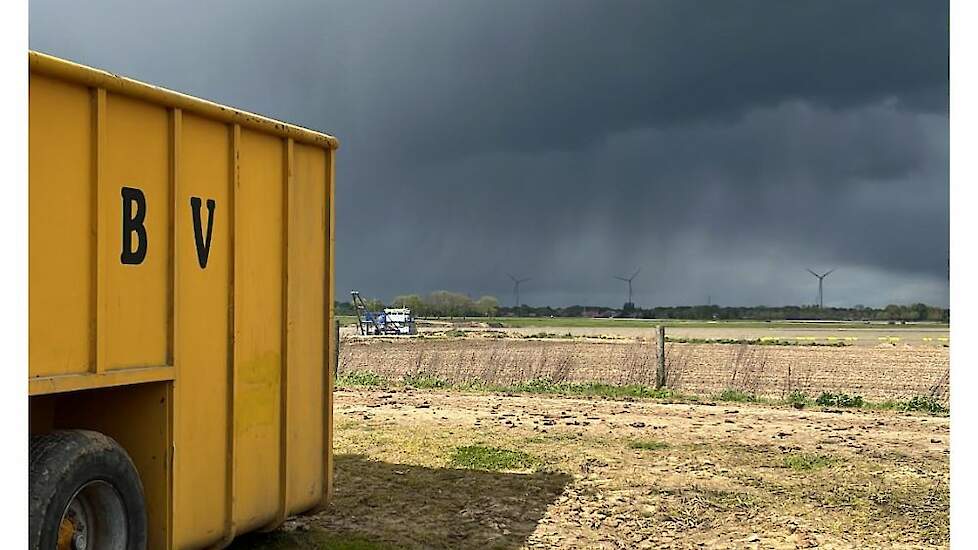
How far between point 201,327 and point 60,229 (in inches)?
57.1

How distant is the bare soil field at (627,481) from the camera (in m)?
8.42

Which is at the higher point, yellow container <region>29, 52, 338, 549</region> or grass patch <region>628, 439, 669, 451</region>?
yellow container <region>29, 52, 338, 549</region>

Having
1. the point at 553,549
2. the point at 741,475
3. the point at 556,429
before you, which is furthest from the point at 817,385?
the point at 553,549

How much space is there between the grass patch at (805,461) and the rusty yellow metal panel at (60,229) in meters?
8.90

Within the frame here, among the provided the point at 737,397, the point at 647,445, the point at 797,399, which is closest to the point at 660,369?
the point at 737,397

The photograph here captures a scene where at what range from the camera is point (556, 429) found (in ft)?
45.5

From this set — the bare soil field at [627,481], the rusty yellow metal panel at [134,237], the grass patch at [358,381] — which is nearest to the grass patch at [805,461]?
the bare soil field at [627,481]

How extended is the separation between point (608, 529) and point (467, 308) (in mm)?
130323

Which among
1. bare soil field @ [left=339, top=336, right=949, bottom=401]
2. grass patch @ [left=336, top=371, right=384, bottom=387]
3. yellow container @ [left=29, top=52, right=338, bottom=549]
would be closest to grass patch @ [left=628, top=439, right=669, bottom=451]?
yellow container @ [left=29, top=52, right=338, bottom=549]

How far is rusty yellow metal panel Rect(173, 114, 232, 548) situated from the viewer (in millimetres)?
5979

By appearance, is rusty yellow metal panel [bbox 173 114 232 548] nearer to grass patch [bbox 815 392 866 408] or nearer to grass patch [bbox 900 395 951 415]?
grass patch [bbox 815 392 866 408]

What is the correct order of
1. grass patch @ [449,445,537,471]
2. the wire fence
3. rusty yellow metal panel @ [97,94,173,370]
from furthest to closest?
the wire fence
grass patch @ [449,445,537,471]
rusty yellow metal panel @ [97,94,173,370]

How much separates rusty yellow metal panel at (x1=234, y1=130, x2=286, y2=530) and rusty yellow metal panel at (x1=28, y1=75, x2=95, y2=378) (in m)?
1.47

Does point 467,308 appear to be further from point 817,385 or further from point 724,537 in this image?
point 724,537
